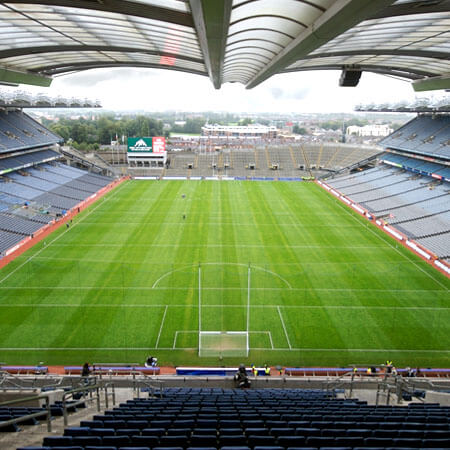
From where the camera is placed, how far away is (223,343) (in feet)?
57.1

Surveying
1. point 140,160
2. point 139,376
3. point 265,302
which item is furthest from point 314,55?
point 140,160

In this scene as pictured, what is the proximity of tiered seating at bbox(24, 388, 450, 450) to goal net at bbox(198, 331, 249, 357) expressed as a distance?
7.74m

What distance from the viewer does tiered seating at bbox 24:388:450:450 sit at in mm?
5855

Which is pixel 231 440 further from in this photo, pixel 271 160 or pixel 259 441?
pixel 271 160

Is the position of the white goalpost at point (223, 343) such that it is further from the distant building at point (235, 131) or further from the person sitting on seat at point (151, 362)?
the distant building at point (235, 131)

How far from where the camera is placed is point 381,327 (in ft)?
61.8

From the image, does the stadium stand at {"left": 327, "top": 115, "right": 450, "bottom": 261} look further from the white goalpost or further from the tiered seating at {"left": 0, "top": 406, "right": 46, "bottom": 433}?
the tiered seating at {"left": 0, "top": 406, "right": 46, "bottom": 433}

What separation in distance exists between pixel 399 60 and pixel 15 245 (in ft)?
93.3

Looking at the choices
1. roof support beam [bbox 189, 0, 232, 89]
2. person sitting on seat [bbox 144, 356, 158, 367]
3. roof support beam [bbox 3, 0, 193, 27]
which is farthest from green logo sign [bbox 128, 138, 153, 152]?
roof support beam [bbox 189, 0, 232, 89]

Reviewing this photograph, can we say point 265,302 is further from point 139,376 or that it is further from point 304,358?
point 139,376

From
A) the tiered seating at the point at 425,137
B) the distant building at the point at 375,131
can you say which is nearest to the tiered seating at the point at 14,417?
the tiered seating at the point at 425,137

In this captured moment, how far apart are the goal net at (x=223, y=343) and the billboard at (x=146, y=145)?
2005 inches

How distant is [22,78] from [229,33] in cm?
2030

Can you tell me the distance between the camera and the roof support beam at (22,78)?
78.2 feet
